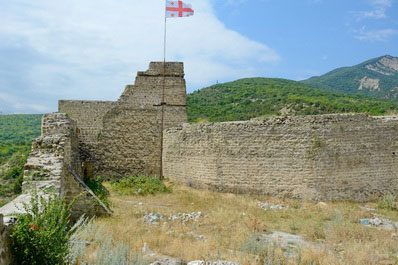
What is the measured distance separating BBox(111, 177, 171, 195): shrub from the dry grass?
0.96 metres

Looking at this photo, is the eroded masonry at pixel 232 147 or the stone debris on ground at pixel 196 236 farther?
the eroded masonry at pixel 232 147

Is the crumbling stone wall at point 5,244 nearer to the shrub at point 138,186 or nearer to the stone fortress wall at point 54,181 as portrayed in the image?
the stone fortress wall at point 54,181

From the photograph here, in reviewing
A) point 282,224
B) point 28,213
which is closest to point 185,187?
point 282,224

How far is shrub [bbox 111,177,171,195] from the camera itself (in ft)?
41.0

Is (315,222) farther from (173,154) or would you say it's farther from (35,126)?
(35,126)

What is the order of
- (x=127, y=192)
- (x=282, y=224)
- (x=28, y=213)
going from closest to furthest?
(x=28, y=213) < (x=282, y=224) < (x=127, y=192)

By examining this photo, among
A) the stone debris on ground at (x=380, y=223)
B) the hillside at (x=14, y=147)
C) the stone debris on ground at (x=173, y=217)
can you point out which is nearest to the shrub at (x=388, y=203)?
the stone debris on ground at (x=380, y=223)

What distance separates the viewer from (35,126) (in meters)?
64.3

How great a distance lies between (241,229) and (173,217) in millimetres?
2193

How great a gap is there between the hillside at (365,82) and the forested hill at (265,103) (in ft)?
89.8

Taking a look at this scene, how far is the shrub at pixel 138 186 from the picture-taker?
1248 centimetres

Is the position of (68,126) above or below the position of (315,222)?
above

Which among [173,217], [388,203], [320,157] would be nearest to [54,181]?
[173,217]

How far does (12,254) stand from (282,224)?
6.32 m
